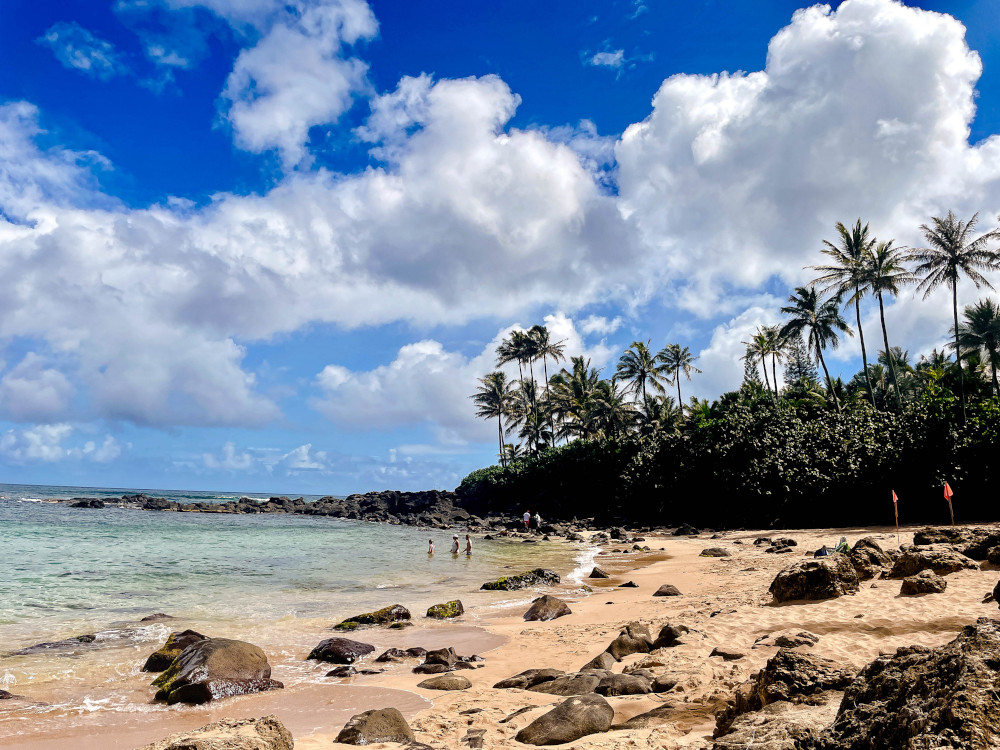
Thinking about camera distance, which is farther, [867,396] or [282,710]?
[867,396]

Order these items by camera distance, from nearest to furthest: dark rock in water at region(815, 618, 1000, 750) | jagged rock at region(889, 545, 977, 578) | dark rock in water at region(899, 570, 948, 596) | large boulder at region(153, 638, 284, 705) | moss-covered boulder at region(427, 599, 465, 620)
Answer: dark rock in water at region(815, 618, 1000, 750), large boulder at region(153, 638, 284, 705), dark rock in water at region(899, 570, 948, 596), jagged rock at region(889, 545, 977, 578), moss-covered boulder at region(427, 599, 465, 620)

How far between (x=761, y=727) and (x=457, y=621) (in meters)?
10.4

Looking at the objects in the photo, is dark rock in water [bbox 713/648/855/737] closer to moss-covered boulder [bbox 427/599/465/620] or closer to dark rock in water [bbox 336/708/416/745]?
dark rock in water [bbox 336/708/416/745]

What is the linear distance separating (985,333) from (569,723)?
123 feet

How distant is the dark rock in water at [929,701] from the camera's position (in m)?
2.62

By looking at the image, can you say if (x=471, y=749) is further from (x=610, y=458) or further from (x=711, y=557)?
(x=610, y=458)

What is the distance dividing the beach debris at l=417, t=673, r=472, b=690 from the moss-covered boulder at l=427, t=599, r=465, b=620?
5.27 meters

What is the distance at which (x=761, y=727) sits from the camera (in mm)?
3990

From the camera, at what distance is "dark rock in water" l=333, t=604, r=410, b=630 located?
12.7 m

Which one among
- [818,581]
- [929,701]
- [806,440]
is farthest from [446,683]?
[806,440]

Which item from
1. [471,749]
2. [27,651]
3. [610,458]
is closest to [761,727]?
[471,749]

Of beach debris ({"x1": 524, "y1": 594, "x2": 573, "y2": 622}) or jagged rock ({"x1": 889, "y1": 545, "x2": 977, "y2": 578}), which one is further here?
beach debris ({"x1": 524, "y1": 594, "x2": 573, "y2": 622})

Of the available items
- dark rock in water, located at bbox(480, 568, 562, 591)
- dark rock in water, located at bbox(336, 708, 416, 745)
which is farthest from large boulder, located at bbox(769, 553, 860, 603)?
dark rock in water, located at bbox(480, 568, 562, 591)

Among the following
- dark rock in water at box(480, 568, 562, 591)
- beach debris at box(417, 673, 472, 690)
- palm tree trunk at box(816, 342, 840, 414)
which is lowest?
dark rock in water at box(480, 568, 562, 591)
